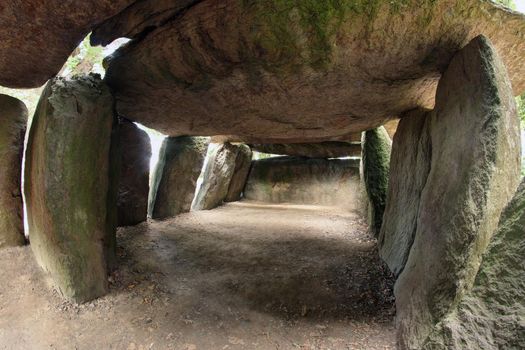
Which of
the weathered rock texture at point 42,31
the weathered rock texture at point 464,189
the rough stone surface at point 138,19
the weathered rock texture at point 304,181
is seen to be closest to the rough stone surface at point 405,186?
the weathered rock texture at point 464,189

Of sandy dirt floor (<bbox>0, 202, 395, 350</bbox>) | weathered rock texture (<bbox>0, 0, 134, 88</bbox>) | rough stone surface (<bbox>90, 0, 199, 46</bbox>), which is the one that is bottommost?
sandy dirt floor (<bbox>0, 202, 395, 350</bbox>)

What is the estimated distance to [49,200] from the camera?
302 centimetres

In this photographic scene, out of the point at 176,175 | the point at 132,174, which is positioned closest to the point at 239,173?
the point at 176,175

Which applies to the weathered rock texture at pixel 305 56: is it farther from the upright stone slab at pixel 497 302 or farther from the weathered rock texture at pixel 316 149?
the weathered rock texture at pixel 316 149

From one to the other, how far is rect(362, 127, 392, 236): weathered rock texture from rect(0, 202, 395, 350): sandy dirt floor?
49 cm

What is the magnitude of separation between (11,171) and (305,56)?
138 inches

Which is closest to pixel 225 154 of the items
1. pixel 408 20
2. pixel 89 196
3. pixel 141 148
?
pixel 141 148

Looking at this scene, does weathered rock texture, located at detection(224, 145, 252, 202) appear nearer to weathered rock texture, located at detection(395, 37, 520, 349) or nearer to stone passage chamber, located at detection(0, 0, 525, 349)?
stone passage chamber, located at detection(0, 0, 525, 349)

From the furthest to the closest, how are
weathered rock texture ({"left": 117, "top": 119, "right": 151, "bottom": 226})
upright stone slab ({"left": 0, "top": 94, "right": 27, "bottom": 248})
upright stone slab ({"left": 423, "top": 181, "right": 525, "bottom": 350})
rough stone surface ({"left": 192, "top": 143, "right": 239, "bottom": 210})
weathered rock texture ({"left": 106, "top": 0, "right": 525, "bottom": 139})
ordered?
rough stone surface ({"left": 192, "top": 143, "right": 239, "bottom": 210}) < weathered rock texture ({"left": 117, "top": 119, "right": 151, "bottom": 226}) < upright stone slab ({"left": 0, "top": 94, "right": 27, "bottom": 248}) < weathered rock texture ({"left": 106, "top": 0, "right": 525, "bottom": 139}) < upright stone slab ({"left": 423, "top": 181, "right": 525, "bottom": 350})

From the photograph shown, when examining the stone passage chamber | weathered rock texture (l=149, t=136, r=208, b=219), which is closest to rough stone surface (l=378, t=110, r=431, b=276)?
the stone passage chamber

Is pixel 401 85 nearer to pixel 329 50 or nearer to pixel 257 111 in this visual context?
pixel 329 50

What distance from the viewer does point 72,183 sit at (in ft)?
10.2

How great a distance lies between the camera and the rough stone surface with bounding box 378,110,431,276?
3.10 metres

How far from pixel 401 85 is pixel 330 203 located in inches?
232
